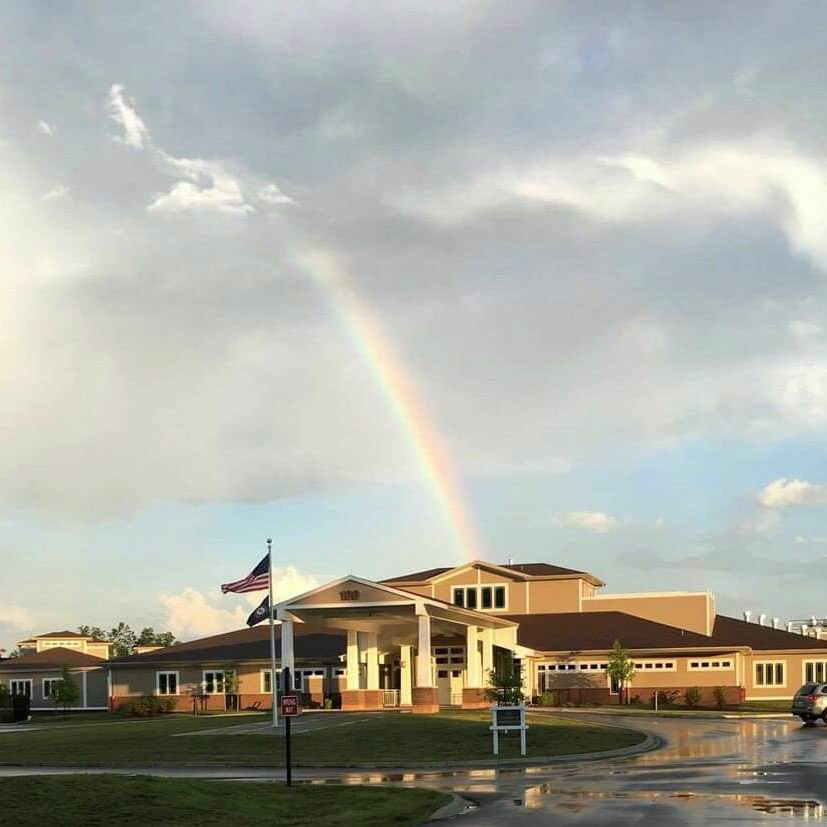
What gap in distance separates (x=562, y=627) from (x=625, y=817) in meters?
53.4

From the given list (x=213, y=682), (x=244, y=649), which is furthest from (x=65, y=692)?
(x=244, y=649)

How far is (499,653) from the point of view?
206ft

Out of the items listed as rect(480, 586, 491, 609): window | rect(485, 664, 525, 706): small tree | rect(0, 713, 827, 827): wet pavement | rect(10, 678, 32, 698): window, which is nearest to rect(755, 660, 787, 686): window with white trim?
rect(480, 586, 491, 609): window

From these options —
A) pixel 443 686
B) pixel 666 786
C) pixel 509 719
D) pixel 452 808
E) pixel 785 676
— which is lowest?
pixel 785 676

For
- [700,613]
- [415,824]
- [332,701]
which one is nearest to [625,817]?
[415,824]

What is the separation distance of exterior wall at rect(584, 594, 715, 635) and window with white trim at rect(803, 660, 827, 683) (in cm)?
636

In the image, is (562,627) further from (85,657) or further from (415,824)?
(415,824)

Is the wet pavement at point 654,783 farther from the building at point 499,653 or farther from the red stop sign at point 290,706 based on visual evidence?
the building at point 499,653

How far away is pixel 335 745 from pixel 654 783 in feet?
46.7

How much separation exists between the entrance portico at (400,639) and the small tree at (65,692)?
21190mm

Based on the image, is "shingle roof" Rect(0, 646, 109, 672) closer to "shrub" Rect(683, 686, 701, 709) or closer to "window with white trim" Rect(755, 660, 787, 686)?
"shrub" Rect(683, 686, 701, 709)

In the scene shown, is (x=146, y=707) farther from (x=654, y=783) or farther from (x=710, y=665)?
(x=654, y=783)

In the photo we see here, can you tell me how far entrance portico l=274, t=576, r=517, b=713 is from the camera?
160 ft

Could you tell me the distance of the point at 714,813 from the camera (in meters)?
17.3
